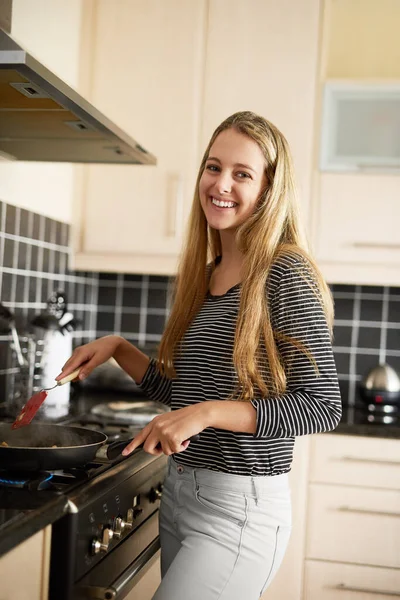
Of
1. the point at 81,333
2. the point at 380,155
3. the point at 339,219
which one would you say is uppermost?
the point at 380,155

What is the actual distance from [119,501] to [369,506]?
3.72ft

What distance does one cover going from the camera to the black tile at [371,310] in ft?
10.1

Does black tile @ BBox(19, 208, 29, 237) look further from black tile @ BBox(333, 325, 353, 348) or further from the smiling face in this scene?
black tile @ BBox(333, 325, 353, 348)

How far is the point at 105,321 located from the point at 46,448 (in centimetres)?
181

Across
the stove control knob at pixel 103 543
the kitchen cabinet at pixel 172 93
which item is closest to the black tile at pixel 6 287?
the kitchen cabinet at pixel 172 93

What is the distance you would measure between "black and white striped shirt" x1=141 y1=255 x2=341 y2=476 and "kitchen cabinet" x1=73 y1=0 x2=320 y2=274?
1.25m

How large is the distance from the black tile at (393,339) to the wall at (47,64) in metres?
1.29

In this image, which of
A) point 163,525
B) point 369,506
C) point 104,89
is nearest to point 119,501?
point 163,525

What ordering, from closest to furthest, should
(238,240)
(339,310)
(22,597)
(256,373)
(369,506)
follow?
(22,597), (256,373), (238,240), (369,506), (339,310)

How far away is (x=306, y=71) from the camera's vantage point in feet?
8.86

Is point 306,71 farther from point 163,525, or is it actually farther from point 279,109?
point 163,525

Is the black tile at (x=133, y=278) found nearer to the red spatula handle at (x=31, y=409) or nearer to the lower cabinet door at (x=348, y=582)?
the lower cabinet door at (x=348, y=582)

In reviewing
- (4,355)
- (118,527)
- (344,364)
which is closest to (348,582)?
(344,364)

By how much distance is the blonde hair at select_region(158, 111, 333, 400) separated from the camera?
4.63 ft
